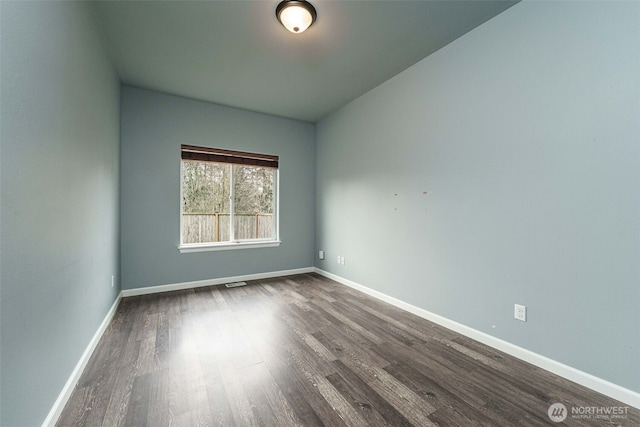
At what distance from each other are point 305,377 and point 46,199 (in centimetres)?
180

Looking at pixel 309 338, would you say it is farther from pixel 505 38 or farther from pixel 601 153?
pixel 505 38

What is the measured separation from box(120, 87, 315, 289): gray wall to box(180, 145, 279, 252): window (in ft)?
0.41

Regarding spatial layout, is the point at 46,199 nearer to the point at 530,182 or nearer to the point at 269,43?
the point at 269,43

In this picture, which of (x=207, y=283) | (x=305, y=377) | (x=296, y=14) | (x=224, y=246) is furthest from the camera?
(x=224, y=246)

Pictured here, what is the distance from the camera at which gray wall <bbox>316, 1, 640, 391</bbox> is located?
161cm

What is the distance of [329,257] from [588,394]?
3.15m

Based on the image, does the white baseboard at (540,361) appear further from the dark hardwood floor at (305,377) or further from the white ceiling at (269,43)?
the white ceiling at (269,43)

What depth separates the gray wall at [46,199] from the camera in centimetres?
104

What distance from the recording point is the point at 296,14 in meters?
2.06

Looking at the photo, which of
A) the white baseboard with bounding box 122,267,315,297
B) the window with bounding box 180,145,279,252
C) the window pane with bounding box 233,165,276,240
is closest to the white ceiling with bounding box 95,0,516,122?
the window with bounding box 180,145,279,252

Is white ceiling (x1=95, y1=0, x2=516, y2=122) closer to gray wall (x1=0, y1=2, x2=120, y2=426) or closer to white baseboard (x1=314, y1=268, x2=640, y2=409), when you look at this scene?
gray wall (x1=0, y1=2, x2=120, y2=426)

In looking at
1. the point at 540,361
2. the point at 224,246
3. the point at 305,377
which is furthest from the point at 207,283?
the point at 540,361

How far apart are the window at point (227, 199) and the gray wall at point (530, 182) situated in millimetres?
2098

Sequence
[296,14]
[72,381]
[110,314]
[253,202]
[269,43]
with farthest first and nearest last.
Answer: [253,202] < [110,314] < [269,43] < [296,14] < [72,381]
